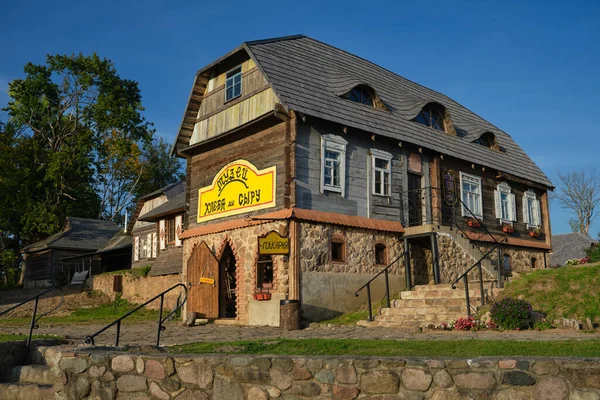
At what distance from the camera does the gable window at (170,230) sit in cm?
2730

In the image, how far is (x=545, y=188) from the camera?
1065 inches

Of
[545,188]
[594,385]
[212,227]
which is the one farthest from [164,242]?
[594,385]

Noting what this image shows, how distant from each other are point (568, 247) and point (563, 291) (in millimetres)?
28184

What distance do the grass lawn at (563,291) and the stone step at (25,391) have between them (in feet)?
33.5

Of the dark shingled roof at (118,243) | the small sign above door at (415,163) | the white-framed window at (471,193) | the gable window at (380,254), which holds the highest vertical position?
the small sign above door at (415,163)

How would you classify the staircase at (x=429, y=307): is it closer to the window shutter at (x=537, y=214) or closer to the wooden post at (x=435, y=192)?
the wooden post at (x=435, y=192)

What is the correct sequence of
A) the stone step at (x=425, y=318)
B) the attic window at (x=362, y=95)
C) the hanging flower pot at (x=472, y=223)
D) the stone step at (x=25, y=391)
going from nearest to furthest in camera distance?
the stone step at (x=25, y=391), the stone step at (x=425, y=318), the attic window at (x=362, y=95), the hanging flower pot at (x=472, y=223)

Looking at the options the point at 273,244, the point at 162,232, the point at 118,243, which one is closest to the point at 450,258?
the point at 273,244

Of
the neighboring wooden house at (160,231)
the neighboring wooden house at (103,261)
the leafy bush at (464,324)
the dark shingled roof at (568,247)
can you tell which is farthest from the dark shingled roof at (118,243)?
the dark shingled roof at (568,247)

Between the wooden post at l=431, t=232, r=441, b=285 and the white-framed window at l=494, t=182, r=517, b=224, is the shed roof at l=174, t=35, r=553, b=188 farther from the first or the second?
the wooden post at l=431, t=232, r=441, b=285

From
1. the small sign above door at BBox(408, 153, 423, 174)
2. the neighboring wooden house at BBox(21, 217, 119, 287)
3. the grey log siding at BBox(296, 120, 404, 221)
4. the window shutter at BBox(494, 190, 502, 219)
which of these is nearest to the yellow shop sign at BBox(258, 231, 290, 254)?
the grey log siding at BBox(296, 120, 404, 221)

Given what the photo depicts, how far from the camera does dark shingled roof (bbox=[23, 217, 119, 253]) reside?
37906mm

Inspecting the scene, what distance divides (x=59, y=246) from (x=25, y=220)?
4560mm

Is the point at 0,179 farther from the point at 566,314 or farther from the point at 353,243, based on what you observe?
the point at 566,314
